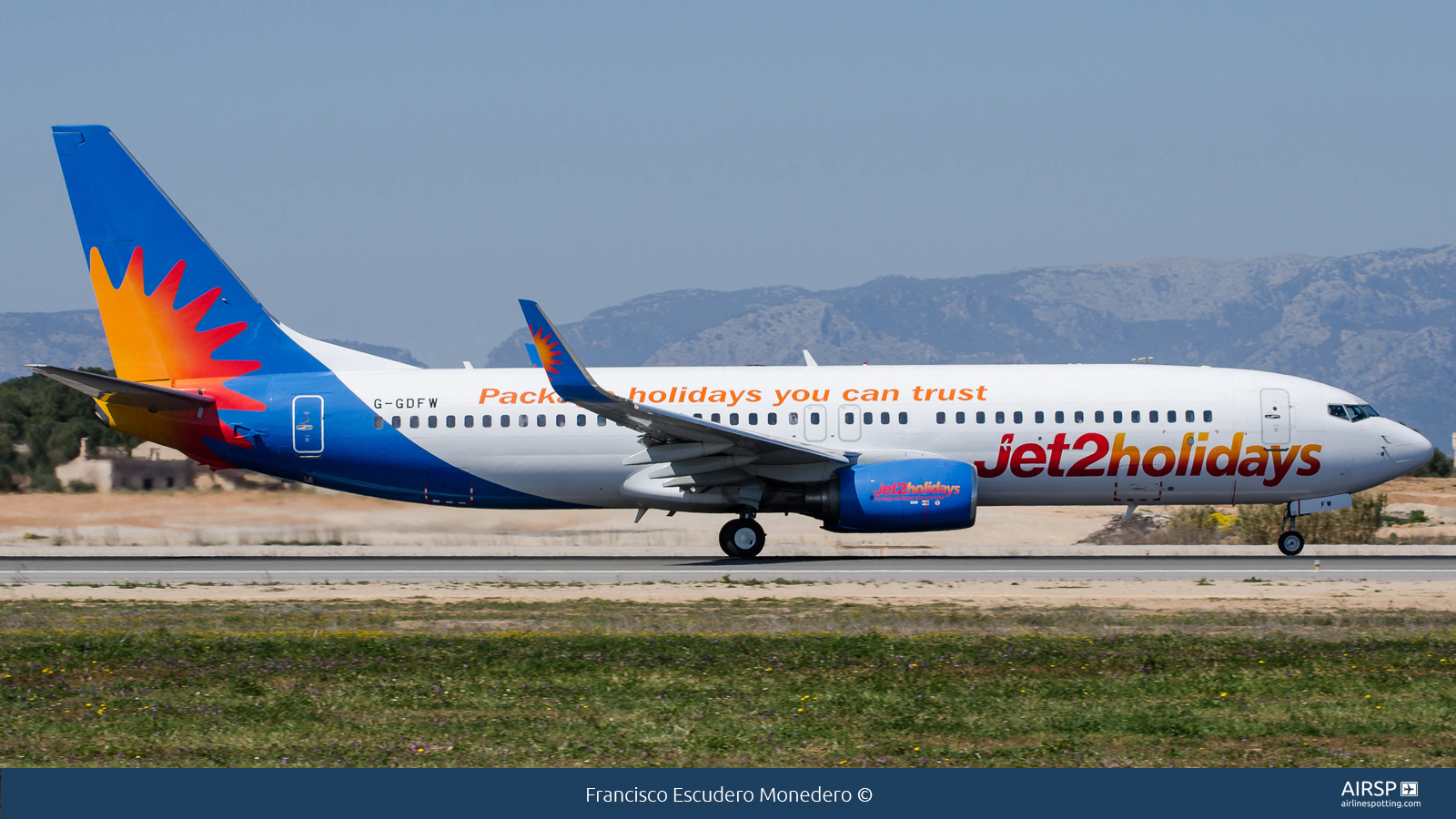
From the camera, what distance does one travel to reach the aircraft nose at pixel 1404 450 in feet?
88.1

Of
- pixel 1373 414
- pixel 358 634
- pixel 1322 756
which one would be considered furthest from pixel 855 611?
pixel 1373 414

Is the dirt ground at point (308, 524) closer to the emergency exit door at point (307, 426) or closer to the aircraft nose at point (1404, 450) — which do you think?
the emergency exit door at point (307, 426)

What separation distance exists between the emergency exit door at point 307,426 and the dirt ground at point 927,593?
5627 millimetres

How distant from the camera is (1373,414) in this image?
27547 millimetres

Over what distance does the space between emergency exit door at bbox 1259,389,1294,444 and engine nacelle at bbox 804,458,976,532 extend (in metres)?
5.74

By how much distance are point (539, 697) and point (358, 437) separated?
52.1ft

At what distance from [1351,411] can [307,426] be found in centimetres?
1960

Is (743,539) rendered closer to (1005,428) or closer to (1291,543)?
(1005,428)

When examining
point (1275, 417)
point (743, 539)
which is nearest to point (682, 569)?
point (743, 539)

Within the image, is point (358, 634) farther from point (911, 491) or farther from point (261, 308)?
point (261, 308)

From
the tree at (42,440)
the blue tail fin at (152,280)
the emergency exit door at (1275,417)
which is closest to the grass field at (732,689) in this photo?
the emergency exit door at (1275,417)

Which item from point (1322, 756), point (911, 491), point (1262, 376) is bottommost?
point (1322, 756)

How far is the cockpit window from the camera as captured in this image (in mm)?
26828

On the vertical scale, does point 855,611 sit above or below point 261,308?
below
